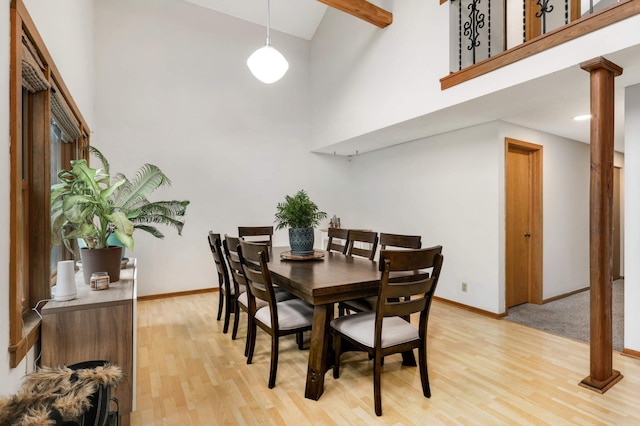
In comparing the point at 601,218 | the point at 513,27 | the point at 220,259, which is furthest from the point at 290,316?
the point at 513,27

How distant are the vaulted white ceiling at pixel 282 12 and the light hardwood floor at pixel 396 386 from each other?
451cm

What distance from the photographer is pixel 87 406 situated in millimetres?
762

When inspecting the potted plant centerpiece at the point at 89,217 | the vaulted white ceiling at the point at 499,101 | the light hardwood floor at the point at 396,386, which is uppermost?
the vaulted white ceiling at the point at 499,101

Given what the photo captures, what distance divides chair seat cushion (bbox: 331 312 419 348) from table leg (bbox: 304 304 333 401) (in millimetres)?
149

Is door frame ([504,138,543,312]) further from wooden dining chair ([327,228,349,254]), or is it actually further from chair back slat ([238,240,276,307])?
chair back slat ([238,240,276,307])

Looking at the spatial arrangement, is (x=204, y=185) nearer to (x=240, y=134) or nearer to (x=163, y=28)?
(x=240, y=134)

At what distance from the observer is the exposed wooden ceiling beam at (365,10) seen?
3.64 meters

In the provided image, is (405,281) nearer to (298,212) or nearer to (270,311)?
(270,311)

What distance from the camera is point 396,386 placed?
2209mm

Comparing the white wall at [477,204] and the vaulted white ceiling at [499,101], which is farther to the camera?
→ the white wall at [477,204]

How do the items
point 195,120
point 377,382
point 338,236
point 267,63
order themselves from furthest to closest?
point 195,120, point 338,236, point 267,63, point 377,382

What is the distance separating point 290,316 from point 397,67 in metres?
3.01

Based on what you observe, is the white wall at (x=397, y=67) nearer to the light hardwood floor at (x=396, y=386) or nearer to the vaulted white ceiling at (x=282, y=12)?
the vaulted white ceiling at (x=282, y=12)

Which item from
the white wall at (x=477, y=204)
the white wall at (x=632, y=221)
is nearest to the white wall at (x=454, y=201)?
the white wall at (x=477, y=204)
